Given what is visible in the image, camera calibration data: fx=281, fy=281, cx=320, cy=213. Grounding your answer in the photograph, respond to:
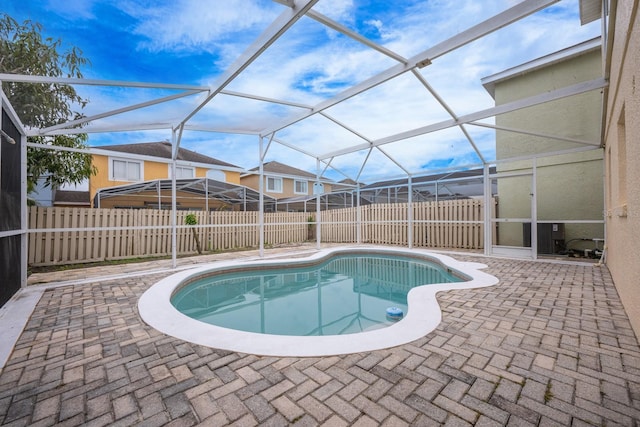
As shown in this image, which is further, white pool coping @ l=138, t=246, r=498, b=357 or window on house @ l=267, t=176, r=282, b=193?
window on house @ l=267, t=176, r=282, b=193

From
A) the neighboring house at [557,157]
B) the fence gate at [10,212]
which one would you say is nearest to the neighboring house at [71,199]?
the fence gate at [10,212]

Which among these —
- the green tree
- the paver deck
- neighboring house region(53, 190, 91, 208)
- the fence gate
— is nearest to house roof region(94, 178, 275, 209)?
neighboring house region(53, 190, 91, 208)

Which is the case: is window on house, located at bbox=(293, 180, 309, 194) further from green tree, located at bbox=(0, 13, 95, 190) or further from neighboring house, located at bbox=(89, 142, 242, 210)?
green tree, located at bbox=(0, 13, 95, 190)

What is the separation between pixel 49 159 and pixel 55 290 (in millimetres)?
3381

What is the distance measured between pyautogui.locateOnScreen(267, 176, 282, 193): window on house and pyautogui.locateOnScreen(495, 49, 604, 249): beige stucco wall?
43.6 ft

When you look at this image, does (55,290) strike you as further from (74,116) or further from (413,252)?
(413,252)

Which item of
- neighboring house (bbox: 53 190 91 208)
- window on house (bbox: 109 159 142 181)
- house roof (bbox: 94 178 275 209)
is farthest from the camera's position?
neighboring house (bbox: 53 190 91 208)

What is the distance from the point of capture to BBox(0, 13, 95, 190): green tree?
5.08m

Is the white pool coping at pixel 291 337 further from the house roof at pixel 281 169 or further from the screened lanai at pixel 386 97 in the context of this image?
the house roof at pixel 281 169

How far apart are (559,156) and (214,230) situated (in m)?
11.3

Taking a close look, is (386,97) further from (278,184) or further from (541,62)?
(278,184)

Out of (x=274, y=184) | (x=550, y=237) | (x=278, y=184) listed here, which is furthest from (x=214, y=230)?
(x=550, y=237)

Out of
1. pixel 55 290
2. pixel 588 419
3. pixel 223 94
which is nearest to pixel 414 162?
pixel 223 94

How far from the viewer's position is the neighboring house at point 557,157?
24.9 feet
